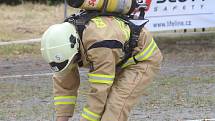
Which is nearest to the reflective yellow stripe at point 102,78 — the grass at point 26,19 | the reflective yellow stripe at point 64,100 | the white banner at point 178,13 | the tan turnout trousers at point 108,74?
the tan turnout trousers at point 108,74

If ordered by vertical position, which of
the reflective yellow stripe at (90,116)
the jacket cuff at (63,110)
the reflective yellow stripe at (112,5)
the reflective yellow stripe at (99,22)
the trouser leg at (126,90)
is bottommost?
the jacket cuff at (63,110)

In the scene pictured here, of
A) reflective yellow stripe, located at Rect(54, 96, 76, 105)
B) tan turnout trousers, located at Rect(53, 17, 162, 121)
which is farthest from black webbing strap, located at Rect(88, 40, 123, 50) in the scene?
reflective yellow stripe, located at Rect(54, 96, 76, 105)

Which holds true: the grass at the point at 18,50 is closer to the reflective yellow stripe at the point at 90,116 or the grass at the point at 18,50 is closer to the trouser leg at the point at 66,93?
the trouser leg at the point at 66,93

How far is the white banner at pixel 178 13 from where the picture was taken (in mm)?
13516

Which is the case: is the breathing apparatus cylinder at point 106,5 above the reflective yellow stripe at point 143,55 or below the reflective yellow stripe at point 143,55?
above

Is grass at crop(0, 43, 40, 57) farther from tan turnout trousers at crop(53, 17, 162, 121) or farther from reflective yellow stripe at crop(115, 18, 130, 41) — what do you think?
reflective yellow stripe at crop(115, 18, 130, 41)

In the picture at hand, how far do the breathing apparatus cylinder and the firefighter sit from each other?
68mm

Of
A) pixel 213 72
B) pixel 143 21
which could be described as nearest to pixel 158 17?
pixel 213 72

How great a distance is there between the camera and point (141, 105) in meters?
8.12

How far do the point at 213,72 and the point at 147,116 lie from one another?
379 centimetres

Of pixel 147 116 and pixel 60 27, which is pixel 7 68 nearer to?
pixel 147 116

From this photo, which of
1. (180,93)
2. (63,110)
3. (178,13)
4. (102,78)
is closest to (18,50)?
(178,13)

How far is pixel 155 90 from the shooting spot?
9258mm

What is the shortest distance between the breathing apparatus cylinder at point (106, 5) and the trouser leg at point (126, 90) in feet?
1.43
